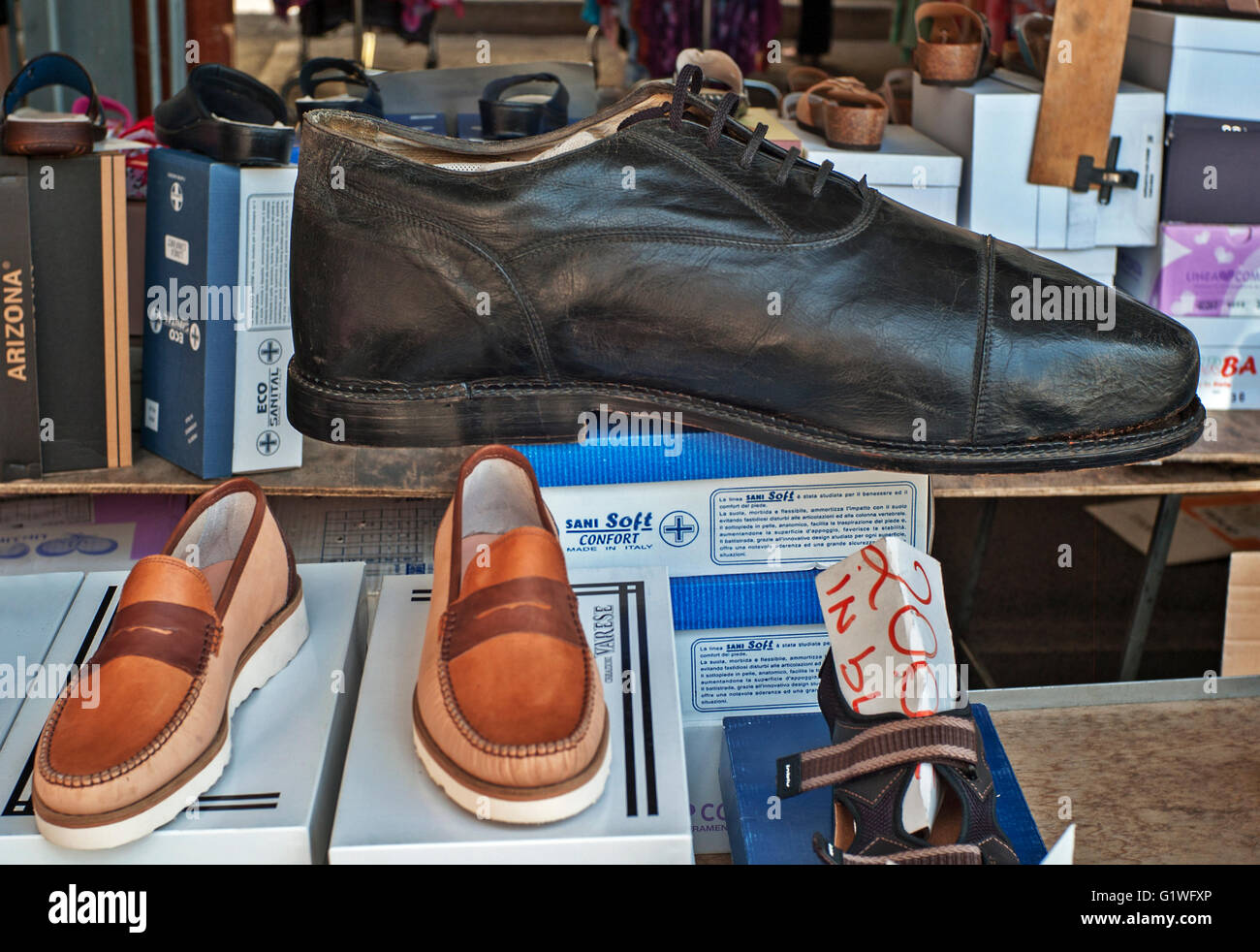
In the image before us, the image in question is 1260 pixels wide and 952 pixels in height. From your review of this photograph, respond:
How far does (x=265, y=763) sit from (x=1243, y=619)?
0.92 meters

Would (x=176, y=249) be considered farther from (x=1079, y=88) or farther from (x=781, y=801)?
(x=1079, y=88)

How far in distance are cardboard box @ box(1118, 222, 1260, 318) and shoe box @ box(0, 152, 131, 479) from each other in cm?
99

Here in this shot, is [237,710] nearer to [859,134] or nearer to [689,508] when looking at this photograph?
[689,508]

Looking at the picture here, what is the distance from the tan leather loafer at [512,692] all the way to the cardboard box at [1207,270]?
80 cm

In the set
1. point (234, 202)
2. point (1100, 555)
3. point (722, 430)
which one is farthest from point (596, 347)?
point (1100, 555)

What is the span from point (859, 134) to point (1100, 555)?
869 millimetres

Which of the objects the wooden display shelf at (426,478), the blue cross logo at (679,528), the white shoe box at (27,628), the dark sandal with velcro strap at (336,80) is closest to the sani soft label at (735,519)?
the blue cross logo at (679,528)

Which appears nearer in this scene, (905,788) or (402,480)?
(905,788)

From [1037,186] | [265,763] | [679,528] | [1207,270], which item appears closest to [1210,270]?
[1207,270]

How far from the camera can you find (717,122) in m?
0.66

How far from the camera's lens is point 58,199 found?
98cm

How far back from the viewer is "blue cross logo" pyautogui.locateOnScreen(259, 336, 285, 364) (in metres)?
1.02

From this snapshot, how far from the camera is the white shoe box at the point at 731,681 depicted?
3.08 ft

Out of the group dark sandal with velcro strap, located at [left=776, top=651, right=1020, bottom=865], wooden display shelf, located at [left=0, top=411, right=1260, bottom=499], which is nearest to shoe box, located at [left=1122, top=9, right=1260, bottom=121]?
wooden display shelf, located at [left=0, top=411, right=1260, bottom=499]
